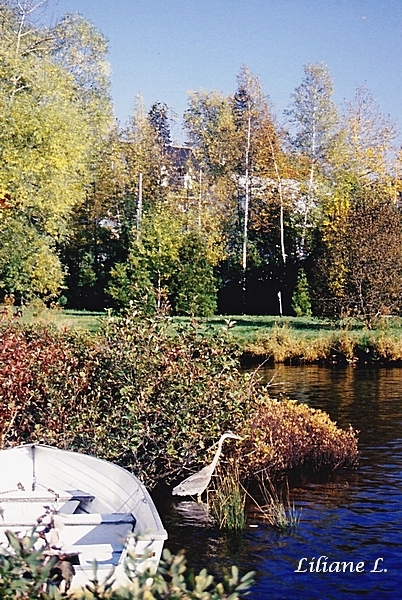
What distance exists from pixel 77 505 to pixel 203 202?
39632mm

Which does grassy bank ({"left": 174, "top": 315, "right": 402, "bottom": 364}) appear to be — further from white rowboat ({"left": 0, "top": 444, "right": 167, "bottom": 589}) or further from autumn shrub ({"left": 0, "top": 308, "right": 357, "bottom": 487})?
white rowboat ({"left": 0, "top": 444, "right": 167, "bottom": 589})

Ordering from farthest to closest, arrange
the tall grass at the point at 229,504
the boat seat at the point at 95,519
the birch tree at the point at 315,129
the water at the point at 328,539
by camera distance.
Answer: the birch tree at the point at 315,129 → the tall grass at the point at 229,504 → the water at the point at 328,539 → the boat seat at the point at 95,519

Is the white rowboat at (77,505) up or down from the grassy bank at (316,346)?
down

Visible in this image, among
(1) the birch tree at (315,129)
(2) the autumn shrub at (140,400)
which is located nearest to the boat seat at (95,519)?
(2) the autumn shrub at (140,400)

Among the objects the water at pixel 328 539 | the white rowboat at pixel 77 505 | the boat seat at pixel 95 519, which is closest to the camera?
the white rowboat at pixel 77 505

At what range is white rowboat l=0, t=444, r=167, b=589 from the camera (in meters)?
6.52

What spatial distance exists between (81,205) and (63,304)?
5.88 m

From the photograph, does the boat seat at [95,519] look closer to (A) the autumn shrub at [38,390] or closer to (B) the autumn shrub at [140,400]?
(B) the autumn shrub at [140,400]

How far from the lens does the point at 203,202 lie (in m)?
47.2

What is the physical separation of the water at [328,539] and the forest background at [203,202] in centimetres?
1784

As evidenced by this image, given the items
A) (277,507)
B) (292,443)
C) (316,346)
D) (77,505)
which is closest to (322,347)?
(316,346)

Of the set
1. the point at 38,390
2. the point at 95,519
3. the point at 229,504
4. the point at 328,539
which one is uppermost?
the point at 38,390

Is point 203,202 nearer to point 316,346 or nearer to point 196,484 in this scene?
point 316,346

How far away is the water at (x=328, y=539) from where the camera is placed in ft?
27.6
